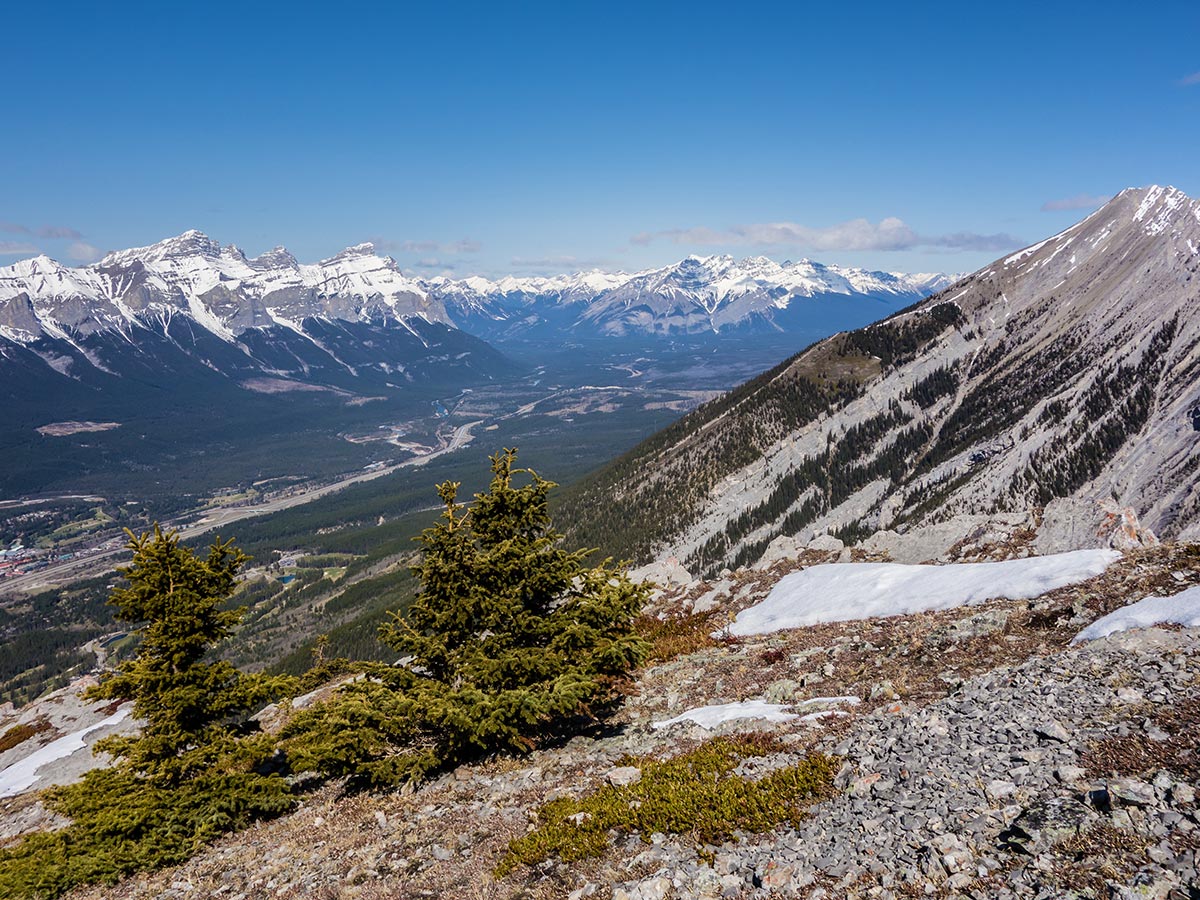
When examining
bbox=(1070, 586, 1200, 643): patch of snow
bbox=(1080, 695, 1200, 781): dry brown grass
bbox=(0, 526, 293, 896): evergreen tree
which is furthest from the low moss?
bbox=(0, 526, 293, 896): evergreen tree

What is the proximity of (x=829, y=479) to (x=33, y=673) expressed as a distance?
221182mm

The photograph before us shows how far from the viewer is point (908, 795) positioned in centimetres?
1069

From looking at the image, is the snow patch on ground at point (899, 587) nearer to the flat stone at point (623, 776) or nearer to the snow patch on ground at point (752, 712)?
the snow patch on ground at point (752, 712)

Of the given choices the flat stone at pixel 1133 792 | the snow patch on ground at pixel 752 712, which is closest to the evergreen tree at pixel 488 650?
the snow patch on ground at pixel 752 712

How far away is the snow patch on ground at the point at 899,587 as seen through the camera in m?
24.1

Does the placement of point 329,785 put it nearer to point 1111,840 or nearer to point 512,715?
point 512,715

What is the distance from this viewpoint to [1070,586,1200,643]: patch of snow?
51.9 feet

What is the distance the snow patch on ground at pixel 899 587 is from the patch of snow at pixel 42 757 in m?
57.2

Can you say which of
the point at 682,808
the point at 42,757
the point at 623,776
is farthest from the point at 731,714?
the point at 42,757

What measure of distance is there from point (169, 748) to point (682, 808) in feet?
50.3

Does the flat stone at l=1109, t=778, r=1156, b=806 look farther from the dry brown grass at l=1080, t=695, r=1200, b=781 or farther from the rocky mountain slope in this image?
the rocky mountain slope

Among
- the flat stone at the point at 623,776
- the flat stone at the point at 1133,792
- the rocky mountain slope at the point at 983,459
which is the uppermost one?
the flat stone at the point at 1133,792

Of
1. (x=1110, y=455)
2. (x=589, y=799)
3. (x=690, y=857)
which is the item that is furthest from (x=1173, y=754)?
(x=1110, y=455)

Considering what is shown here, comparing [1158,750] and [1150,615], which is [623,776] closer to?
[1158,750]
